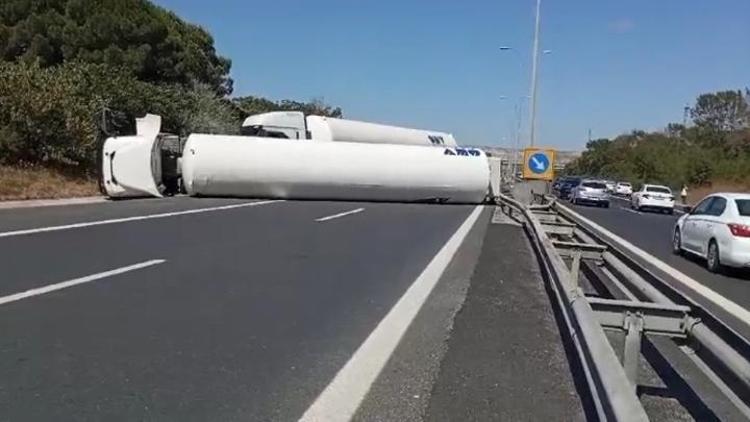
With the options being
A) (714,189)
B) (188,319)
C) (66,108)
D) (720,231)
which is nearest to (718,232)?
(720,231)

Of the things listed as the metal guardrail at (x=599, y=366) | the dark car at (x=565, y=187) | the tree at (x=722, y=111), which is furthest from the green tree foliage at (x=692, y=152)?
the metal guardrail at (x=599, y=366)

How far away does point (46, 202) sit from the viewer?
22.7m

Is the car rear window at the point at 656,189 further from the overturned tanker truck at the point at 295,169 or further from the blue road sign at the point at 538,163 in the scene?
the blue road sign at the point at 538,163

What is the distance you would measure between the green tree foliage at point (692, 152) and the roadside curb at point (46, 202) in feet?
195

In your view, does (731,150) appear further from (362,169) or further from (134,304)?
(134,304)

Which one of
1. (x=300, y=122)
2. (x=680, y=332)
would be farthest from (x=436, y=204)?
(x=680, y=332)

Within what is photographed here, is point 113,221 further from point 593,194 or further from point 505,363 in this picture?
point 593,194

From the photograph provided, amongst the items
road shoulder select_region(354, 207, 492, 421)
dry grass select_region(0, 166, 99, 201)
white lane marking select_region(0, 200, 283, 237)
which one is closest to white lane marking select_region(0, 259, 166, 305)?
road shoulder select_region(354, 207, 492, 421)

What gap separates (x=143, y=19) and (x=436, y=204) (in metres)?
22.8

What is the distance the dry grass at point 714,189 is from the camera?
6600 cm

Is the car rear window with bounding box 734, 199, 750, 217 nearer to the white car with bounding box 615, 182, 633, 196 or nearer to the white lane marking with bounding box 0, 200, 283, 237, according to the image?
the white lane marking with bounding box 0, 200, 283, 237

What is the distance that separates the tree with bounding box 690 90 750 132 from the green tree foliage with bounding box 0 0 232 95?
8521 cm

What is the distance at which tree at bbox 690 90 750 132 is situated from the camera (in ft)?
359

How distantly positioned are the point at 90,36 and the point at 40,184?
58.8 ft
